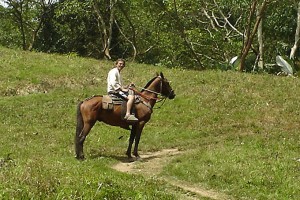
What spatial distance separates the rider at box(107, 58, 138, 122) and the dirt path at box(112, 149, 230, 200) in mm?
1553

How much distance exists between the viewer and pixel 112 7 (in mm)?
41000

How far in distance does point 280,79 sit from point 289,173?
14.9m

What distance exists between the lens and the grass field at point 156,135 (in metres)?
10.3

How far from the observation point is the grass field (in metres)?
10.3

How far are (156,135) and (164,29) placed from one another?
26493 millimetres

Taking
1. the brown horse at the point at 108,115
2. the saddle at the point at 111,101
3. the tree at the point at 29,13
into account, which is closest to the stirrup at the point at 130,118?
the brown horse at the point at 108,115

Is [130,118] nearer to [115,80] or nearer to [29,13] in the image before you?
[115,80]

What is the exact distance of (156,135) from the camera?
68.2ft

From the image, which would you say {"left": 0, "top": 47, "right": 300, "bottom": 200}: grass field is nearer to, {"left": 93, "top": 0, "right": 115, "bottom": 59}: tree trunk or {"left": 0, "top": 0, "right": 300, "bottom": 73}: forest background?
{"left": 93, "top": 0, "right": 115, "bottom": 59}: tree trunk

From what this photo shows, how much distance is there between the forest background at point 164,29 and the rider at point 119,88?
75.2ft

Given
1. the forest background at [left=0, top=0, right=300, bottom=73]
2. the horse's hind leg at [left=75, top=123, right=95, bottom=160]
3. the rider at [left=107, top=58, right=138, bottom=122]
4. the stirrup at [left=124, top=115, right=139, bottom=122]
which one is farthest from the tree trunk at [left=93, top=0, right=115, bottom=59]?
the horse's hind leg at [left=75, top=123, right=95, bottom=160]

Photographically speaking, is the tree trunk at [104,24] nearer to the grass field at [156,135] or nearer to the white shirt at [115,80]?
the grass field at [156,135]

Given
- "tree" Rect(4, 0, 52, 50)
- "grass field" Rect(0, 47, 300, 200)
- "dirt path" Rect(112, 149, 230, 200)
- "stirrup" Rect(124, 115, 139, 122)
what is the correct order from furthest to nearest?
1. "tree" Rect(4, 0, 52, 50)
2. "stirrup" Rect(124, 115, 139, 122)
3. "dirt path" Rect(112, 149, 230, 200)
4. "grass field" Rect(0, 47, 300, 200)

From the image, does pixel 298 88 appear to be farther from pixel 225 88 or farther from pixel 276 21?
pixel 276 21
